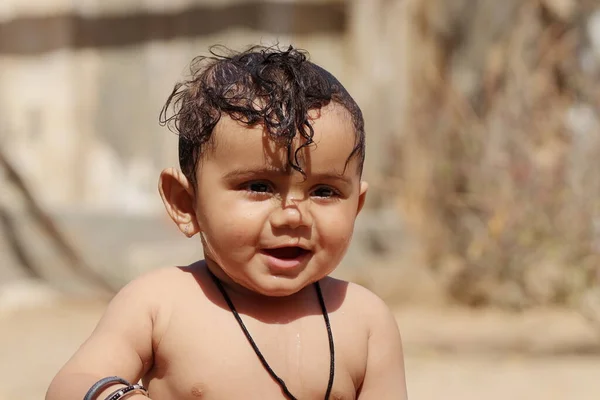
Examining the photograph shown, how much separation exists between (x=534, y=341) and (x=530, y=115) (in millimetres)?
1915

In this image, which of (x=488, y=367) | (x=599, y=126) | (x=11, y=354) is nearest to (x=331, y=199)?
(x=488, y=367)

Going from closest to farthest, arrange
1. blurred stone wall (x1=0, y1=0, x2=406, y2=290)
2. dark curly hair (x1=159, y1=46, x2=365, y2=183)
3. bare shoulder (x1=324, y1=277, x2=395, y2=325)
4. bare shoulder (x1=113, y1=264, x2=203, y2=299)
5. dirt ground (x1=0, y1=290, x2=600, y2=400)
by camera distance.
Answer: dark curly hair (x1=159, y1=46, x2=365, y2=183)
bare shoulder (x1=113, y1=264, x2=203, y2=299)
bare shoulder (x1=324, y1=277, x2=395, y2=325)
dirt ground (x1=0, y1=290, x2=600, y2=400)
blurred stone wall (x1=0, y1=0, x2=406, y2=290)

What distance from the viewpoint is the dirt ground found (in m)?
3.97

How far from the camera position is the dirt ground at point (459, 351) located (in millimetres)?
3975

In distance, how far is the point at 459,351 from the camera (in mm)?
4777

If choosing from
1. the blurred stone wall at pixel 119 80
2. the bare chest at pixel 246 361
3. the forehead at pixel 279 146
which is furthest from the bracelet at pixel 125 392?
the blurred stone wall at pixel 119 80

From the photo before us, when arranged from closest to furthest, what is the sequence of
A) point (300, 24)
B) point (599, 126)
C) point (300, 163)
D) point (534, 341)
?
point (300, 163) < point (534, 341) < point (599, 126) < point (300, 24)

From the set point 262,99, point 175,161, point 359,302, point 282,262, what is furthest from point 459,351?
point 262,99

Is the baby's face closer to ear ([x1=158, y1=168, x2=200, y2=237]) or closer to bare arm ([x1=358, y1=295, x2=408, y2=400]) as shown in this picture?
ear ([x1=158, y1=168, x2=200, y2=237])

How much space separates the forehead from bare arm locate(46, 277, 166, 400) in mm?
329

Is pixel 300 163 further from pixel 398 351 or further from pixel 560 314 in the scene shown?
pixel 560 314

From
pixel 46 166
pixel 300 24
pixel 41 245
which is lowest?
pixel 41 245

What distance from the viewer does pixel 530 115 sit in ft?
21.3

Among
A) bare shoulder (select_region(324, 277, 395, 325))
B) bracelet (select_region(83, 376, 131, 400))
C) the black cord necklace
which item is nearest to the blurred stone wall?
bare shoulder (select_region(324, 277, 395, 325))
